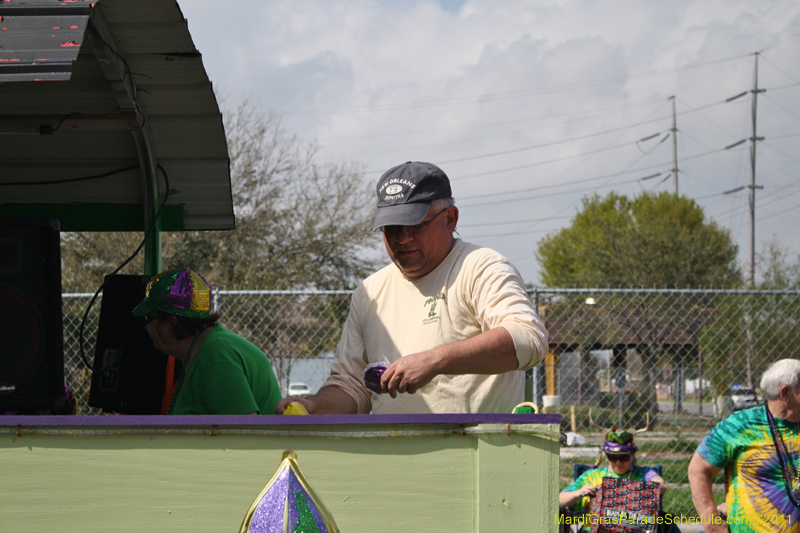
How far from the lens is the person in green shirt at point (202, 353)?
2.62 metres

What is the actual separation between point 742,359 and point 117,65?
8.08 metres

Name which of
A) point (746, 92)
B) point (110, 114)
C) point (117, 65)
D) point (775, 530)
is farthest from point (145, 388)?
point (746, 92)

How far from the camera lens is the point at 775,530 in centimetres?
333

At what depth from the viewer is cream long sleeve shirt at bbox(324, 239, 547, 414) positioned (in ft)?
6.89

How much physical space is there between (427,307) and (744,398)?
5.15 metres

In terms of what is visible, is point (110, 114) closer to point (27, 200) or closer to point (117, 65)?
point (117, 65)

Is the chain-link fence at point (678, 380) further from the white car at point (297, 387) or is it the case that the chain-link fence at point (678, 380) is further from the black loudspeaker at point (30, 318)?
the black loudspeaker at point (30, 318)

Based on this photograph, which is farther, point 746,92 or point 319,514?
point 746,92

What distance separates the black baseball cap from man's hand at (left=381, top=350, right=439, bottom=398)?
1.90ft

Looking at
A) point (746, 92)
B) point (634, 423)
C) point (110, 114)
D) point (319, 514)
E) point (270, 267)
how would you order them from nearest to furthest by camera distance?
point (319, 514)
point (110, 114)
point (634, 423)
point (270, 267)
point (746, 92)

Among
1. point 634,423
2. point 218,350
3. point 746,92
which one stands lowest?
point 634,423

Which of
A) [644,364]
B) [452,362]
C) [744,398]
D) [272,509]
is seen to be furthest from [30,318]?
[644,364]

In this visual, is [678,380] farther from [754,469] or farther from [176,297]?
[176,297]

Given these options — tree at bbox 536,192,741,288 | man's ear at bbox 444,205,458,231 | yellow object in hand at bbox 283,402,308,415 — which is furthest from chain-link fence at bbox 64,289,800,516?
tree at bbox 536,192,741,288
